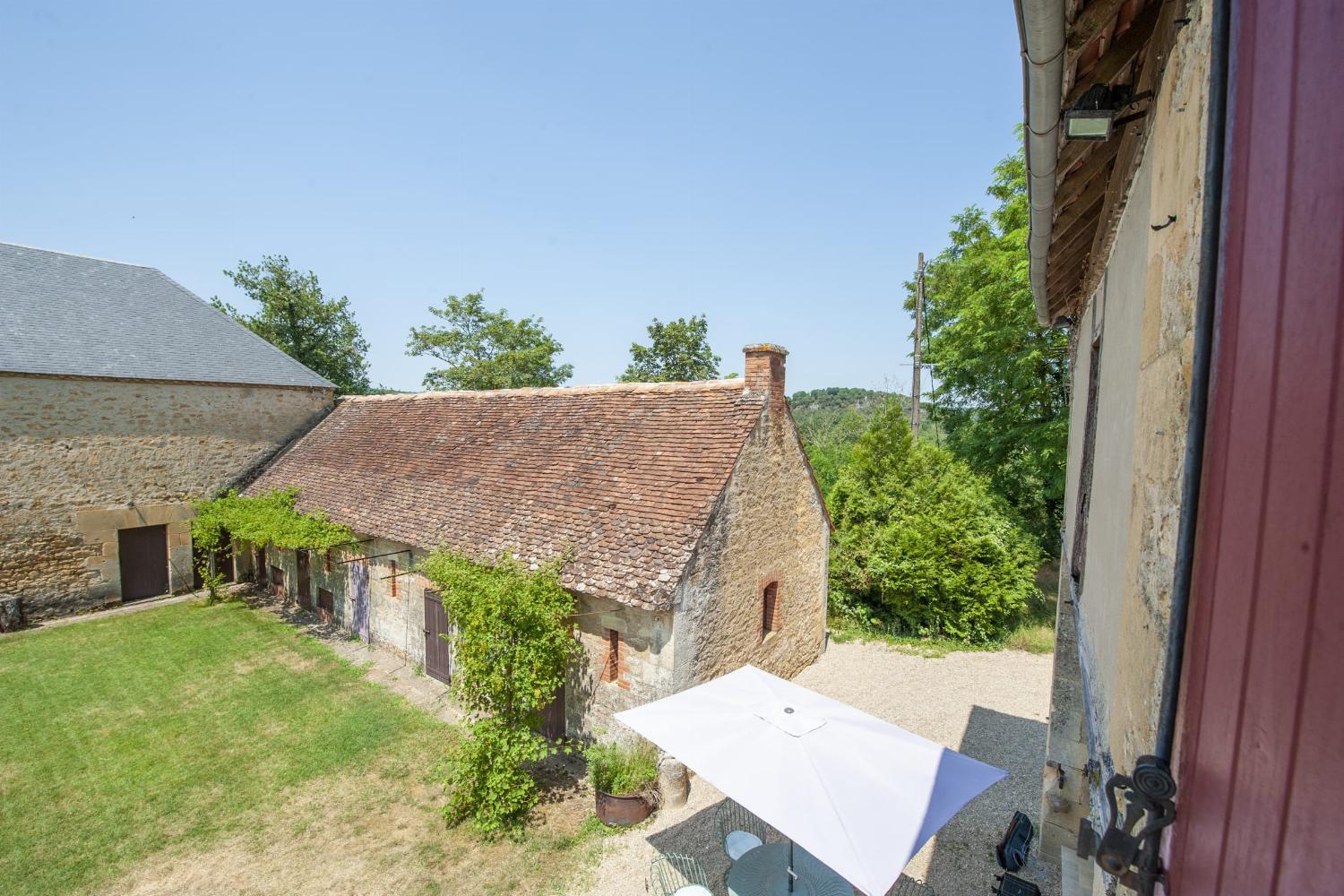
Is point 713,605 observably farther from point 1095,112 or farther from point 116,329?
point 116,329

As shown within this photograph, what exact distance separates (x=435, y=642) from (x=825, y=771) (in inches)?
342

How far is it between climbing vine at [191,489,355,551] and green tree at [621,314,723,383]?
2241 centimetres

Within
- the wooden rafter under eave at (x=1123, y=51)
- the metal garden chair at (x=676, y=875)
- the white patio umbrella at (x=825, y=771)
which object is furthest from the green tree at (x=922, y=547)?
the wooden rafter under eave at (x=1123, y=51)

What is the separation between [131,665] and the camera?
42.5 feet

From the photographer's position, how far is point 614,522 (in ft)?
32.8

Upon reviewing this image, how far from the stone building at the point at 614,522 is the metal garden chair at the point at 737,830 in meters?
1.76

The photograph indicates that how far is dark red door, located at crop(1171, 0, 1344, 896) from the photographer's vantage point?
0.92 meters

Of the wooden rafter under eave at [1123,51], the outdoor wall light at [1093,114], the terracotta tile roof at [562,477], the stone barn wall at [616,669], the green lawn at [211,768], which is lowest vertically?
the green lawn at [211,768]

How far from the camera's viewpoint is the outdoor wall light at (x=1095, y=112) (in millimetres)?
2604

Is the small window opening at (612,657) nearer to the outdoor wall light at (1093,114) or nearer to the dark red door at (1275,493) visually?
the outdoor wall light at (1093,114)

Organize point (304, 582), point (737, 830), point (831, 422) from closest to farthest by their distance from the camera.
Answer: point (737, 830) → point (304, 582) → point (831, 422)

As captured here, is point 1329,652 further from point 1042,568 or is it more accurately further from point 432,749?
point 1042,568

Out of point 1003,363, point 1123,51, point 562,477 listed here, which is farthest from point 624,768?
point 1003,363

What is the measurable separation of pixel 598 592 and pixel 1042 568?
744 inches
